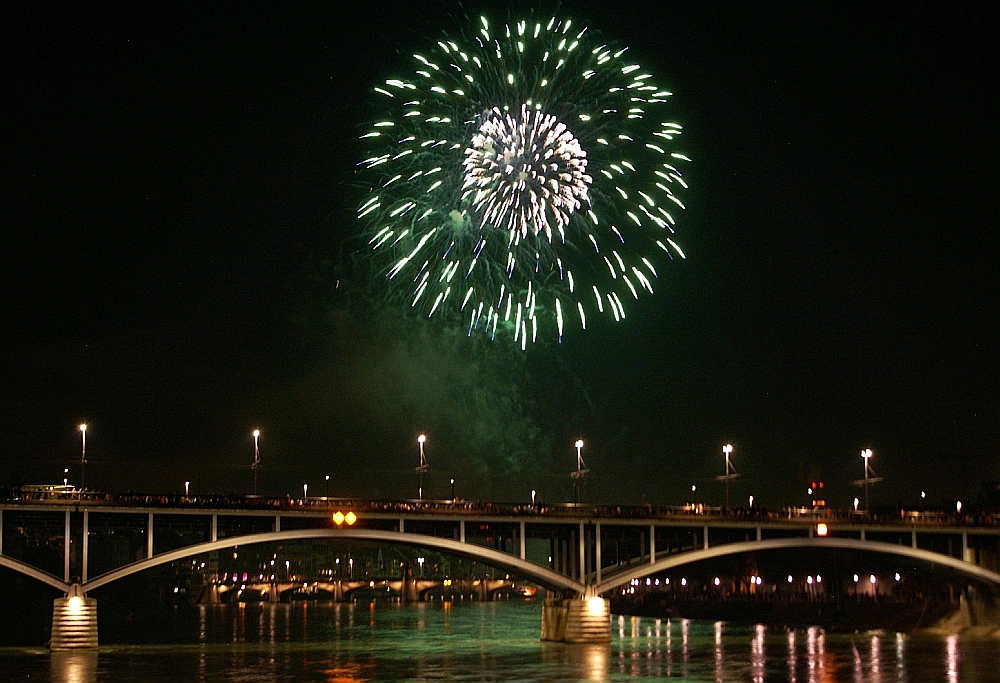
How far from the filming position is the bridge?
86.6 meters

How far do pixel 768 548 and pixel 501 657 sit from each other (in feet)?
83.2

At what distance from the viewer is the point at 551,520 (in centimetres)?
9831

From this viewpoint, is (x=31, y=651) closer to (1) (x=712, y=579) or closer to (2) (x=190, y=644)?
(2) (x=190, y=644)

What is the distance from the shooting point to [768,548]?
101688 mm

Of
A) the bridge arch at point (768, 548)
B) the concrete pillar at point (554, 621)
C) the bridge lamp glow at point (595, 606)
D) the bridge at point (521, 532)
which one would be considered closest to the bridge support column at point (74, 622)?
the bridge at point (521, 532)

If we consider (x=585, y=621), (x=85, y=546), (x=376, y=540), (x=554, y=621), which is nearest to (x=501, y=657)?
(x=376, y=540)

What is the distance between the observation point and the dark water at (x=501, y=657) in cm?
7012

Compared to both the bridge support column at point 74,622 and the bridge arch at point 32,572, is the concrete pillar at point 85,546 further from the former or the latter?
the bridge arch at point 32,572

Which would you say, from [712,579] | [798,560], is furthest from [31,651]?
[712,579]

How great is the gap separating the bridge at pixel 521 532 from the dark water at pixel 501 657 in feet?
13.2

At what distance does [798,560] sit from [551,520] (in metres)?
73.1

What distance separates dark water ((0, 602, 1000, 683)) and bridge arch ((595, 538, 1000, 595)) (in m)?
5.27

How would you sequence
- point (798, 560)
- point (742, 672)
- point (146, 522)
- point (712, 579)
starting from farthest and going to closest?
point (712, 579) → point (798, 560) → point (146, 522) → point (742, 672)

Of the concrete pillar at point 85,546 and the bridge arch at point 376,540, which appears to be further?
the concrete pillar at point 85,546
